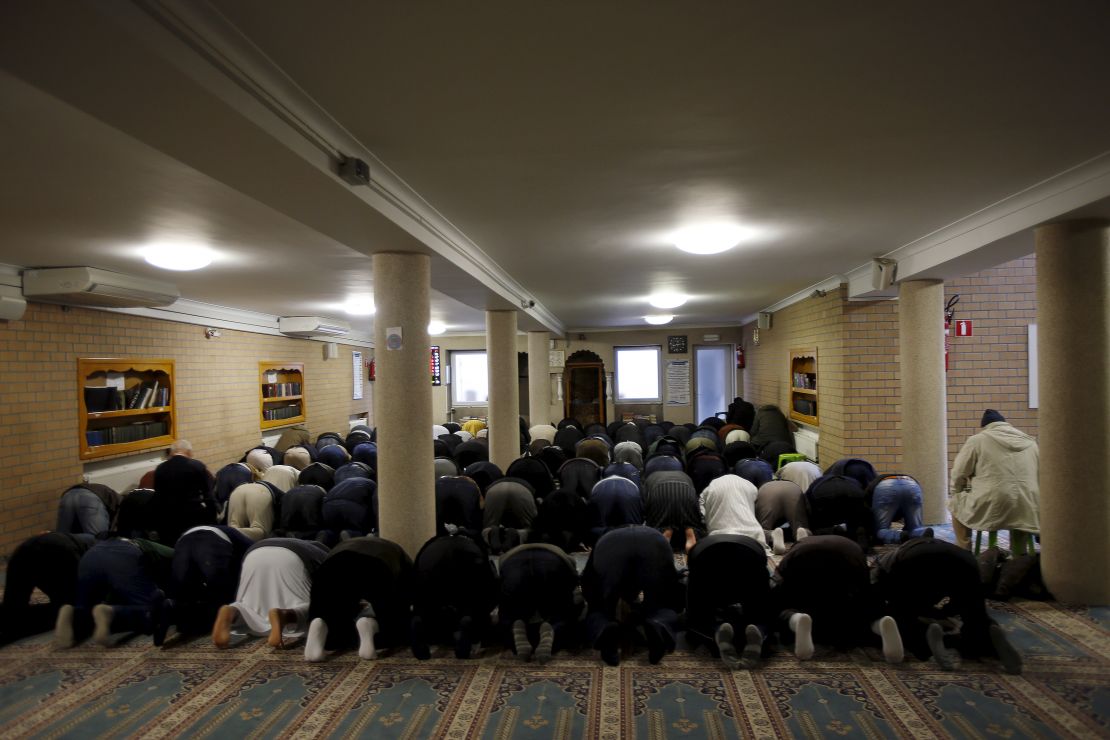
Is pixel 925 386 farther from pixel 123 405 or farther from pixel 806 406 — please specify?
pixel 123 405

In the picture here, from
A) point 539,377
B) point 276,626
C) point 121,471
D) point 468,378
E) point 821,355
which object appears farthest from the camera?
point 468,378

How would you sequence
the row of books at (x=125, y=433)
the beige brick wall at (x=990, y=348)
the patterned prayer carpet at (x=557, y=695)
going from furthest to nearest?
the beige brick wall at (x=990, y=348)
the row of books at (x=125, y=433)
the patterned prayer carpet at (x=557, y=695)

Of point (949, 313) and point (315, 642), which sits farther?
point (949, 313)

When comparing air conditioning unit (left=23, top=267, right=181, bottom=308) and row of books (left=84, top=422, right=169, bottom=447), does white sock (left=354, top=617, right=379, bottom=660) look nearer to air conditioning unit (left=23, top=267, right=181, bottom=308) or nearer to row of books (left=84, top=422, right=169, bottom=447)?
air conditioning unit (left=23, top=267, right=181, bottom=308)

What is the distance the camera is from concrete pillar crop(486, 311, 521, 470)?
413 inches

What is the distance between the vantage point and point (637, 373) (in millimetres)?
20547

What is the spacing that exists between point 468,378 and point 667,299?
11.1m

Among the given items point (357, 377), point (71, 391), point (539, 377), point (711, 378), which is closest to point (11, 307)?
point (71, 391)

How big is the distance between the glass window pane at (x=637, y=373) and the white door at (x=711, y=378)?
1.26 meters

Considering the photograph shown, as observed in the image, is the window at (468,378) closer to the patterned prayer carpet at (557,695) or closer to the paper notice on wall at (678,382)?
the paper notice on wall at (678,382)

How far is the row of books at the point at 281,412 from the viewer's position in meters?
14.3

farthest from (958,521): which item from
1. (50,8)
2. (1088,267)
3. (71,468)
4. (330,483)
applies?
(71,468)

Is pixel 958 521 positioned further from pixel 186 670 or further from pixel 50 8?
pixel 50 8

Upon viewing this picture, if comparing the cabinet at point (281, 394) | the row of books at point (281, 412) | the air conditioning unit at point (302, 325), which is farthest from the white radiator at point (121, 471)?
the air conditioning unit at point (302, 325)
